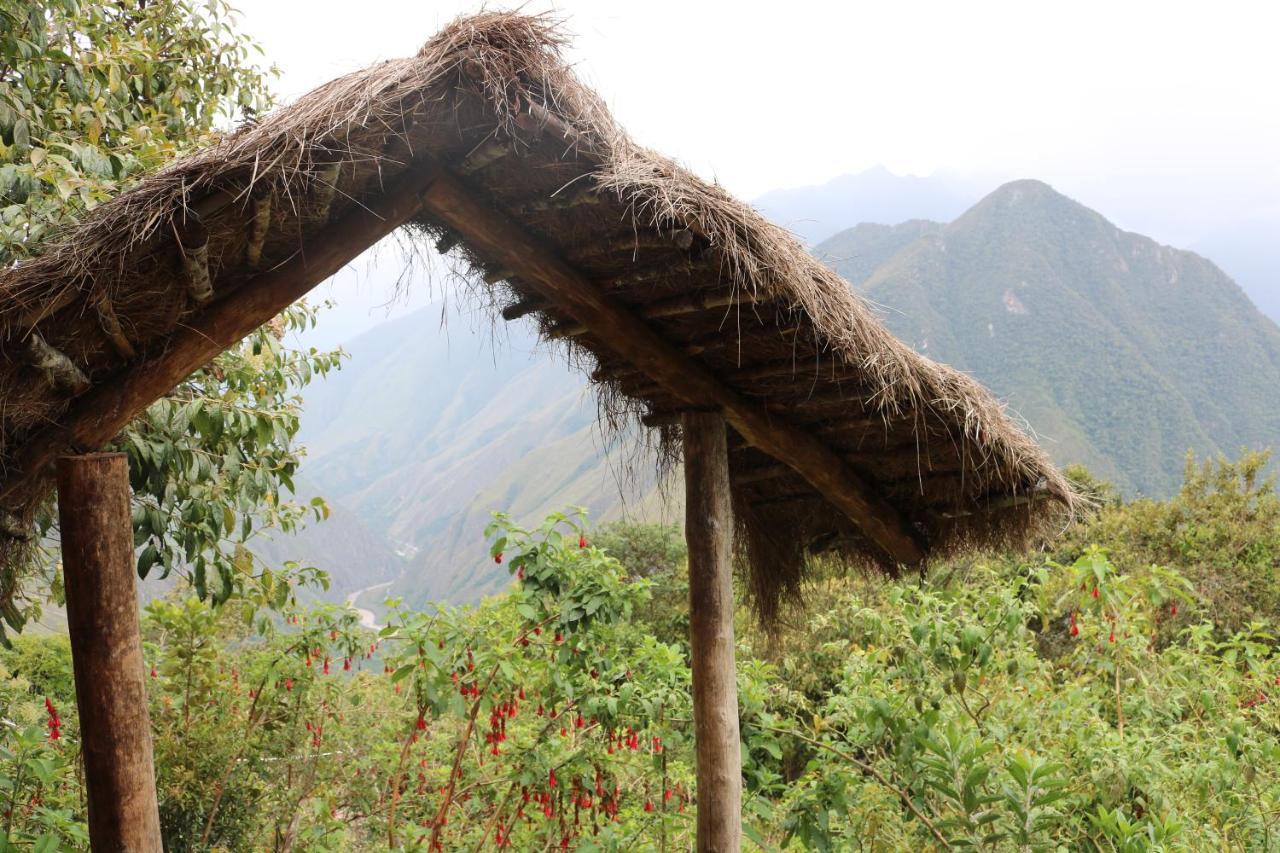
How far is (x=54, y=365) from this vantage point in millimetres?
1841

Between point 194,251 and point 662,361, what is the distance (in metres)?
1.28

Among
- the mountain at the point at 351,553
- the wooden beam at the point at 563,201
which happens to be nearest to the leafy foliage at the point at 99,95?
the wooden beam at the point at 563,201

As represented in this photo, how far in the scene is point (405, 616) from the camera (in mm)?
3059

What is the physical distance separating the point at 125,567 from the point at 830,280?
1.88m

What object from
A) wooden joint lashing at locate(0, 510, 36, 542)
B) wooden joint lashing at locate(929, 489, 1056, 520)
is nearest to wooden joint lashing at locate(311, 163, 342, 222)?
wooden joint lashing at locate(0, 510, 36, 542)

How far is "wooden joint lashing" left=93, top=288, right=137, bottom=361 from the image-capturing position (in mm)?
1814

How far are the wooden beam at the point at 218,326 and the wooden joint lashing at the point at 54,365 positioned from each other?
2.7 inches

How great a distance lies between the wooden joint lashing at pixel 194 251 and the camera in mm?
1813

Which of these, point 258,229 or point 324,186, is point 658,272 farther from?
point 258,229

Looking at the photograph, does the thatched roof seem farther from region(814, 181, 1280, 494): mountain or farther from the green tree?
region(814, 181, 1280, 494): mountain

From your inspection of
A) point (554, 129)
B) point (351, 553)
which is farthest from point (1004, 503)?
point (351, 553)

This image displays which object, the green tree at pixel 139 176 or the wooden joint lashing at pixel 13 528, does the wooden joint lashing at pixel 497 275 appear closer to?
the green tree at pixel 139 176

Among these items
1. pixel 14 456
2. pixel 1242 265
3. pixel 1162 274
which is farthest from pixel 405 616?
pixel 1242 265

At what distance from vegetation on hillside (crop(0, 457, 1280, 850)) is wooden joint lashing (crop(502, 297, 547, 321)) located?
0.79m
